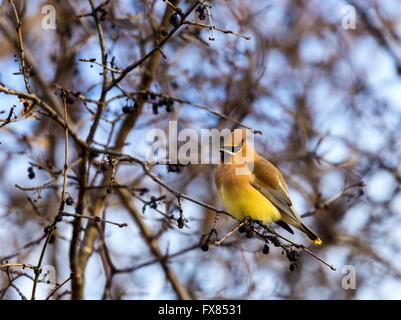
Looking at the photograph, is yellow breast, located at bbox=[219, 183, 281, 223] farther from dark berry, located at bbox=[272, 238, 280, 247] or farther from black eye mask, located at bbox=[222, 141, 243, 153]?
dark berry, located at bbox=[272, 238, 280, 247]

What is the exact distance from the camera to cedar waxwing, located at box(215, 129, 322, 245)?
5059 mm

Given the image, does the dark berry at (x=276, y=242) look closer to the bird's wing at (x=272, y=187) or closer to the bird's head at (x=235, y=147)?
the bird's wing at (x=272, y=187)

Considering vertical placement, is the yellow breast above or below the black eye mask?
below

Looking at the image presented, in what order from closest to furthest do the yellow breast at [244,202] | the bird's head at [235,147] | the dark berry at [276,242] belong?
the dark berry at [276,242] → the yellow breast at [244,202] → the bird's head at [235,147]

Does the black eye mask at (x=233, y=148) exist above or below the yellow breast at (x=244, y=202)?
above

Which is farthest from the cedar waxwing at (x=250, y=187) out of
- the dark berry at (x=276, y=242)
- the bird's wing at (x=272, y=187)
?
the dark berry at (x=276, y=242)

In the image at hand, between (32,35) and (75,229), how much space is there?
5.31 m

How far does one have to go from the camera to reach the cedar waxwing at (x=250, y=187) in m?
5.06

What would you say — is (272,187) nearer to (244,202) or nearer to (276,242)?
(244,202)

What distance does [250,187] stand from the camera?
203 inches

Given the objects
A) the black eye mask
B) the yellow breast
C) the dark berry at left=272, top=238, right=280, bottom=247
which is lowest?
the dark berry at left=272, top=238, right=280, bottom=247

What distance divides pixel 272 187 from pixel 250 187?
276 mm

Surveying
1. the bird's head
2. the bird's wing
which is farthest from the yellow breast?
the bird's head
